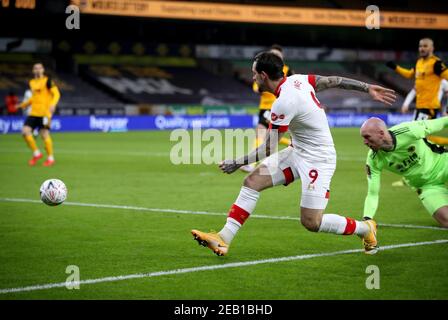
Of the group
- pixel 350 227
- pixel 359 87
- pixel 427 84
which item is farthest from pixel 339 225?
pixel 427 84

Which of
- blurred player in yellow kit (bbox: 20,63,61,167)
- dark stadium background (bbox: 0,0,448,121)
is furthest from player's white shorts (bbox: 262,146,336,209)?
dark stadium background (bbox: 0,0,448,121)

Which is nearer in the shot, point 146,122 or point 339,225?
point 339,225

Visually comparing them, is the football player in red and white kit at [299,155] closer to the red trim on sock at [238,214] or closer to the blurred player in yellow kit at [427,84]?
the red trim on sock at [238,214]

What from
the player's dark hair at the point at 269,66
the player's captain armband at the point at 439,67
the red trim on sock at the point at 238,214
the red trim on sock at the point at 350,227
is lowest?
the red trim on sock at the point at 350,227

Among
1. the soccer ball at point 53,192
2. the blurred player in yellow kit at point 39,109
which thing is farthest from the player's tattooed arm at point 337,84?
the blurred player in yellow kit at point 39,109

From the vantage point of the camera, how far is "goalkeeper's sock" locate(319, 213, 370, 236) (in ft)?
23.7

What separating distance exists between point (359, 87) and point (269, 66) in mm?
1064

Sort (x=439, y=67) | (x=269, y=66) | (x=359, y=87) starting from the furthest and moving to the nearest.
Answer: (x=439, y=67)
(x=359, y=87)
(x=269, y=66)

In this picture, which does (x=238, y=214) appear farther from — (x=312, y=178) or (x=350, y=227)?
(x=350, y=227)

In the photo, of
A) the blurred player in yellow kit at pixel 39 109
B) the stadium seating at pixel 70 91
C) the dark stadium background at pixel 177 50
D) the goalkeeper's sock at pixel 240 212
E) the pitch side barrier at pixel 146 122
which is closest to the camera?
the goalkeeper's sock at pixel 240 212

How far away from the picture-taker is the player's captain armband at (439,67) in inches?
530

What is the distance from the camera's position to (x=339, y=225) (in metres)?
7.28
